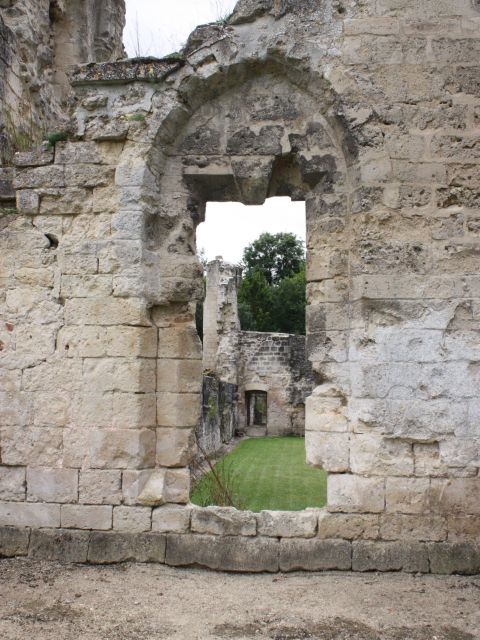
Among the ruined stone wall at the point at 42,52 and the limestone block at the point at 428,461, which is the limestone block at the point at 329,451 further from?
the ruined stone wall at the point at 42,52

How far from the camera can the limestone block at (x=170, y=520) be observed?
4.71 m

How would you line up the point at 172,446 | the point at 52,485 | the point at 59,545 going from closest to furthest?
the point at 59,545 → the point at 52,485 → the point at 172,446

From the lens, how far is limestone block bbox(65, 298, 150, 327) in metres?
4.79

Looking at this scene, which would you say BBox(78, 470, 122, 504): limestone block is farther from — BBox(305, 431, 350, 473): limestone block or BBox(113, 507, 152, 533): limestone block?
BBox(305, 431, 350, 473): limestone block

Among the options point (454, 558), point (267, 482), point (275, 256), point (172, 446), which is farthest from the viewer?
point (275, 256)

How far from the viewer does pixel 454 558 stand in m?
4.46

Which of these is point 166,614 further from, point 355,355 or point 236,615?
point 355,355

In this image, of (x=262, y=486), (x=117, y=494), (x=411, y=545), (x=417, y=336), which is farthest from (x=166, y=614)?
(x=262, y=486)

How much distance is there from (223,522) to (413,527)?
1449 mm

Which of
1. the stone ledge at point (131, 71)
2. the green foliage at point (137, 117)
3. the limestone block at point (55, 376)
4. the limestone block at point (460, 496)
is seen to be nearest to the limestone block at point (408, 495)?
the limestone block at point (460, 496)

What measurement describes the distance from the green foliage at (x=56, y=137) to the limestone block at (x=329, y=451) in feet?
10.3

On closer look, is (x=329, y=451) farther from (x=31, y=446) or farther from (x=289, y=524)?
(x=31, y=446)

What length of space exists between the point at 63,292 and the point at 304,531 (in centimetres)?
268

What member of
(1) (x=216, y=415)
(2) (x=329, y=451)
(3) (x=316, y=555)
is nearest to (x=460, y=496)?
(2) (x=329, y=451)
